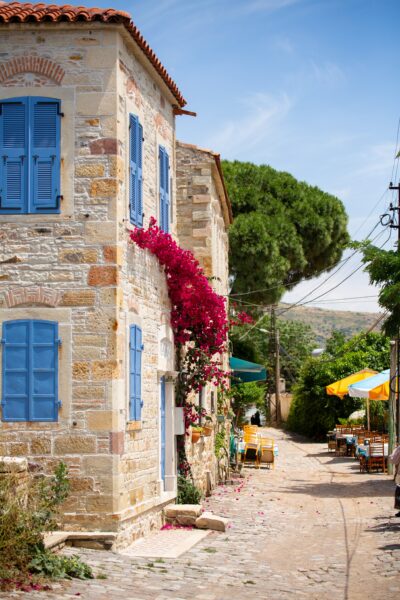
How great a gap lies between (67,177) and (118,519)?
4632 mm

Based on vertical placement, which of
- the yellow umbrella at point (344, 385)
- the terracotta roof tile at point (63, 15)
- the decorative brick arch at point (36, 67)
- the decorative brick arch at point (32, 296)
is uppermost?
the terracotta roof tile at point (63, 15)

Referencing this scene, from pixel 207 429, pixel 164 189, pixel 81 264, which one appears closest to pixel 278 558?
pixel 81 264

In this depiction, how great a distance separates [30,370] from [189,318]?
4.42 m

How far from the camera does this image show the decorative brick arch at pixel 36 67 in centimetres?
1284

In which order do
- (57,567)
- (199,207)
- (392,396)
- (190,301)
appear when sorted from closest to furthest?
1. (57,567)
2. (190,301)
3. (199,207)
4. (392,396)

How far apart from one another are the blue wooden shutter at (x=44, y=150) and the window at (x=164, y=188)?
3.16m

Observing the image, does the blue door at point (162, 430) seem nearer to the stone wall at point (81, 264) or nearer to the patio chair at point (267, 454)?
the stone wall at point (81, 264)

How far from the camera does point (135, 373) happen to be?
13547mm

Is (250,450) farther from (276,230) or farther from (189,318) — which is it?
(276,230)

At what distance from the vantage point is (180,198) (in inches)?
797

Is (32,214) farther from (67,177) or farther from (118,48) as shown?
(118,48)

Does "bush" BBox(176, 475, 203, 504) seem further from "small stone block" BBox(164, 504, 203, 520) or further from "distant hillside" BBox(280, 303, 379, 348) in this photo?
"distant hillside" BBox(280, 303, 379, 348)

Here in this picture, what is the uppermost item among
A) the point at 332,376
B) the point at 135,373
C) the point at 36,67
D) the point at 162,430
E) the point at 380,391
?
the point at 36,67

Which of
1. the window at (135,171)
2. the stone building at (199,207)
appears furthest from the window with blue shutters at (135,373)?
the stone building at (199,207)
